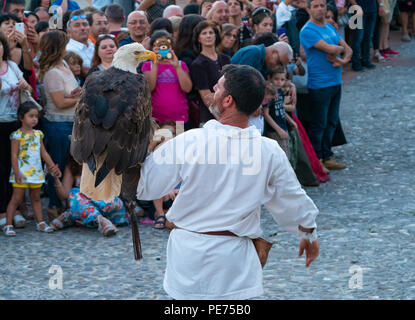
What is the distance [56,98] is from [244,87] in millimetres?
4462

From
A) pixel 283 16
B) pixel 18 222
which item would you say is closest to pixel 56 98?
pixel 18 222

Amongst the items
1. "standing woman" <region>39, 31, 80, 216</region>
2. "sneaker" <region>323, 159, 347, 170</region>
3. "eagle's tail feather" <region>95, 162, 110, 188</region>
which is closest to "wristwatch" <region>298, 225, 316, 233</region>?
"eagle's tail feather" <region>95, 162, 110, 188</region>

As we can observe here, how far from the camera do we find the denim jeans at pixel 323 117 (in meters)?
9.64

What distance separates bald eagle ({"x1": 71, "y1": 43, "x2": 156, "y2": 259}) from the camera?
346 centimetres

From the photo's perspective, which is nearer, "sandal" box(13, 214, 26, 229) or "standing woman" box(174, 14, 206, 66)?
"sandal" box(13, 214, 26, 229)

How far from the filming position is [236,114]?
11.9 ft

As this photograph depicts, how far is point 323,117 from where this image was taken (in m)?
9.67

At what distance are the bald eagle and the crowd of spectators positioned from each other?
10.1ft

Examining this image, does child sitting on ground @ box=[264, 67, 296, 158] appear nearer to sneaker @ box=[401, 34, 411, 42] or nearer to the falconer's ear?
the falconer's ear

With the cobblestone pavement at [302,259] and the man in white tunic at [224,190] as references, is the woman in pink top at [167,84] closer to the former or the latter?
the cobblestone pavement at [302,259]

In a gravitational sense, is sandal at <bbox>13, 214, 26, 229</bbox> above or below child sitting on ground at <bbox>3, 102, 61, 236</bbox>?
below

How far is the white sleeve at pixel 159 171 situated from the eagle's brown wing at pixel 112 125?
2.5 inches

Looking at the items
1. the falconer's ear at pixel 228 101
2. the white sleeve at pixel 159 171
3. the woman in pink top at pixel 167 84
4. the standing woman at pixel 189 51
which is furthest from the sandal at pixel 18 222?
the falconer's ear at pixel 228 101

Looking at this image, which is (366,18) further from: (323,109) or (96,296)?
(96,296)
